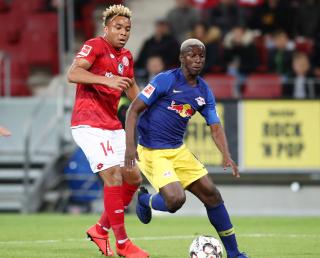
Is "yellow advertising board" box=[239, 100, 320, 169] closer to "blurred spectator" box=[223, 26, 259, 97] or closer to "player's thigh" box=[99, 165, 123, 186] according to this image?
"blurred spectator" box=[223, 26, 259, 97]

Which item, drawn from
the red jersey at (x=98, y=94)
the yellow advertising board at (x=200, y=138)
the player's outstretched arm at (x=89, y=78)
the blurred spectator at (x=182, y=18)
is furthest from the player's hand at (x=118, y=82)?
the blurred spectator at (x=182, y=18)

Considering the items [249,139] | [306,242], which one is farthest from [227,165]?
[249,139]

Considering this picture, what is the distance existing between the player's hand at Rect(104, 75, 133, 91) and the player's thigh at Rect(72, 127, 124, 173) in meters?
0.69

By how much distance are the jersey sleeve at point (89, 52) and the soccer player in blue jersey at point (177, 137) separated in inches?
24.6

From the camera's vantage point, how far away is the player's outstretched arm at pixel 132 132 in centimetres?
989

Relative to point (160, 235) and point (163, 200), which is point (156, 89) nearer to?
point (163, 200)

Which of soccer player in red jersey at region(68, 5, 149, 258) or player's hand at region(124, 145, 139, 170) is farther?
soccer player in red jersey at region(68, 5, 149, 258)

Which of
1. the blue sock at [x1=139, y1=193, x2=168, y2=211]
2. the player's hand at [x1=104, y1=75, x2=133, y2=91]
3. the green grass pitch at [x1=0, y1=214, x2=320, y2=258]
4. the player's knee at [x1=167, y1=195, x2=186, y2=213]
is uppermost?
the player's hand at [x1=104, y1=75, x2=133, y2=91]

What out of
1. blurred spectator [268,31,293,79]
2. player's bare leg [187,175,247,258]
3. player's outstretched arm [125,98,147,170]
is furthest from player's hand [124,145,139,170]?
blurred spectator [268,31,293,79]

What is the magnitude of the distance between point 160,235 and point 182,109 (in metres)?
3.35

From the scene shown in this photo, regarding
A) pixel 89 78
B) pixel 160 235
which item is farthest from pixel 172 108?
pixel 160 235

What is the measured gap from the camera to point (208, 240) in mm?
9617

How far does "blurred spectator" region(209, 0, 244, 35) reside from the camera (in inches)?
823

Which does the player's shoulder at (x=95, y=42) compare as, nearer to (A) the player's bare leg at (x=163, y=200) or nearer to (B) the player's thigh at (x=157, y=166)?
(B) the player's thigh at (x=157, y=166)
